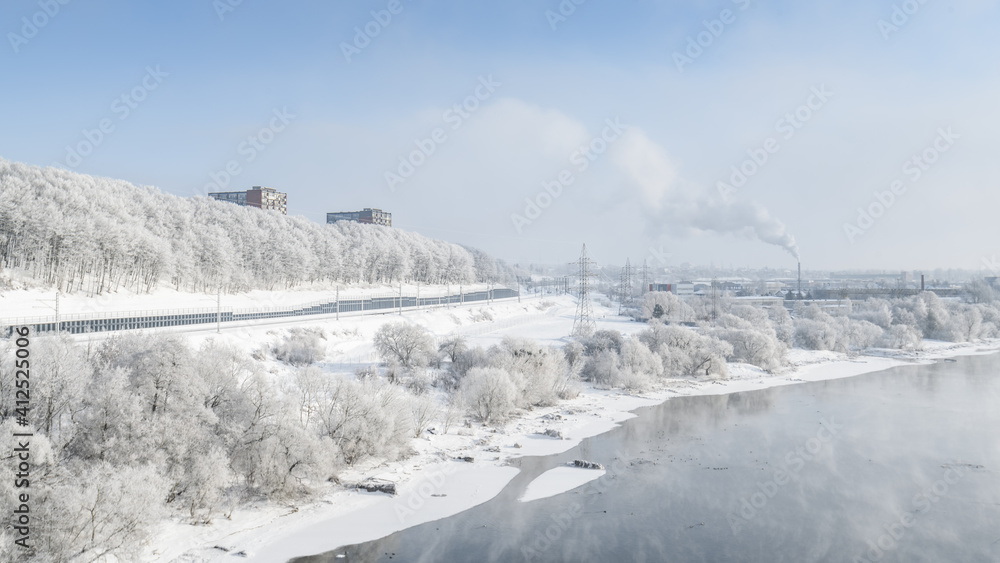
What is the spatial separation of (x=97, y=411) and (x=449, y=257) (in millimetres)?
100530

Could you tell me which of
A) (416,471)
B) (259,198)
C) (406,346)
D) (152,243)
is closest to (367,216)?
(259,198)

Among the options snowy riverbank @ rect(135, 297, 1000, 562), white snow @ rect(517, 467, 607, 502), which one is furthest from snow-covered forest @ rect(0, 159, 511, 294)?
white snow @ rect(517, 467, 607, 502)

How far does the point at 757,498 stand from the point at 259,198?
109m

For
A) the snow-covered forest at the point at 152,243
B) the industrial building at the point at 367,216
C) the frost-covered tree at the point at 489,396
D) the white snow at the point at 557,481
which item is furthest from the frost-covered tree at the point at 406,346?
the industrial building at the point at 367,216

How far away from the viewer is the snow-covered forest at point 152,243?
4400cm

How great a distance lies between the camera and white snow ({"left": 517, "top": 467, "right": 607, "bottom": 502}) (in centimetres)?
1855

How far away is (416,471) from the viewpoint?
20.1 meters

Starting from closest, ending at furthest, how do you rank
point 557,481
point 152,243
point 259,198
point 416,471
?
1. point 557,481
2. point 416,471
3. point 152,243
4. point 259,198

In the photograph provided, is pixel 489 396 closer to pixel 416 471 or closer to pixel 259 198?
pixel 416 471

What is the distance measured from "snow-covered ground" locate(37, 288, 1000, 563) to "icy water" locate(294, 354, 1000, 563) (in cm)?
69

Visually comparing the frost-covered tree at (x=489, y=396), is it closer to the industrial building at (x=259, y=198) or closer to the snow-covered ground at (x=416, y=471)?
the snow-covered ground at (x=416, y=471)

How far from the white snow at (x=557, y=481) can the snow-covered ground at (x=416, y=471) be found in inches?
1.3

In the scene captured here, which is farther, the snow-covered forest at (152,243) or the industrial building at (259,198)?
the industrial building at (259,198)

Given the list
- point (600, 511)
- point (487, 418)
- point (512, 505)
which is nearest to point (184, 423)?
point (512, 505)
